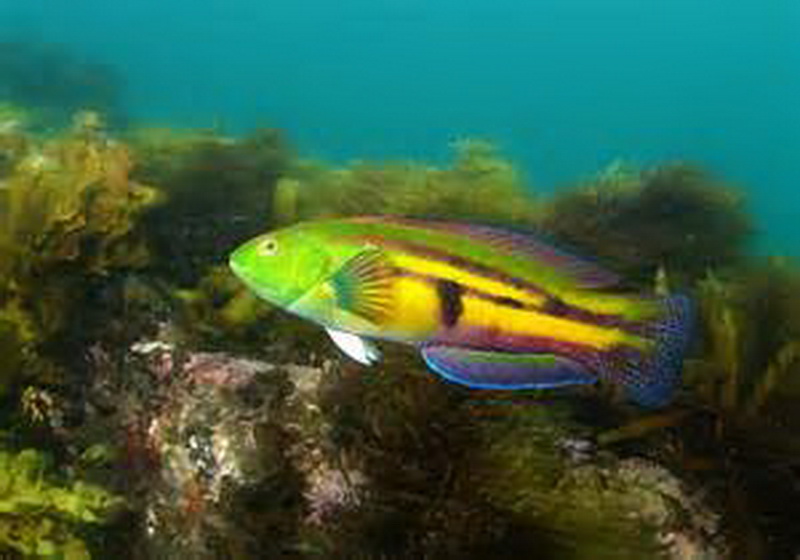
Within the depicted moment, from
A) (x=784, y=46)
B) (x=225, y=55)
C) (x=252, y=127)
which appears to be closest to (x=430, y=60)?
(x=225, y=55)

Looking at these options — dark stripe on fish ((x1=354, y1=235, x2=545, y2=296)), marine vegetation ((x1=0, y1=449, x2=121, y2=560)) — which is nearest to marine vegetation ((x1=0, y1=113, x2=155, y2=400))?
marine vegetation ((x1=0, y1=449, x2=121, y2=560))

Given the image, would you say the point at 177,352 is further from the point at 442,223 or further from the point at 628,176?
the point at 628,176

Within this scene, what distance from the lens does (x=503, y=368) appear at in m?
2.42

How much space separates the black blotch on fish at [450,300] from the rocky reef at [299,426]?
13.0 inches

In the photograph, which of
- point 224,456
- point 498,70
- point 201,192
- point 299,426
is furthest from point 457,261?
point 498,70

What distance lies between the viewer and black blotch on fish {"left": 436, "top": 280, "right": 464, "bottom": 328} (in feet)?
8.29

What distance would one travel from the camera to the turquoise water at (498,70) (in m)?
85.4

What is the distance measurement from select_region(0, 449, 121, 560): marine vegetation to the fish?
1.81 meters

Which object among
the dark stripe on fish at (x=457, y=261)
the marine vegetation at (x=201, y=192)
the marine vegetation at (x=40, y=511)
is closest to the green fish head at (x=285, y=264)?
the dark stripe on fish at (x=457, y=261)

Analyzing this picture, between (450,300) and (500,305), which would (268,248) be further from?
(500,305)

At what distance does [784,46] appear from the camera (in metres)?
156

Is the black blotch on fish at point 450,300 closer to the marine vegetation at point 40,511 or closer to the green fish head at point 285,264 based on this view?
the green fish head at point 285,264

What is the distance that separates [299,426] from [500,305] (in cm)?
158

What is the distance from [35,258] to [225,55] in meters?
110
